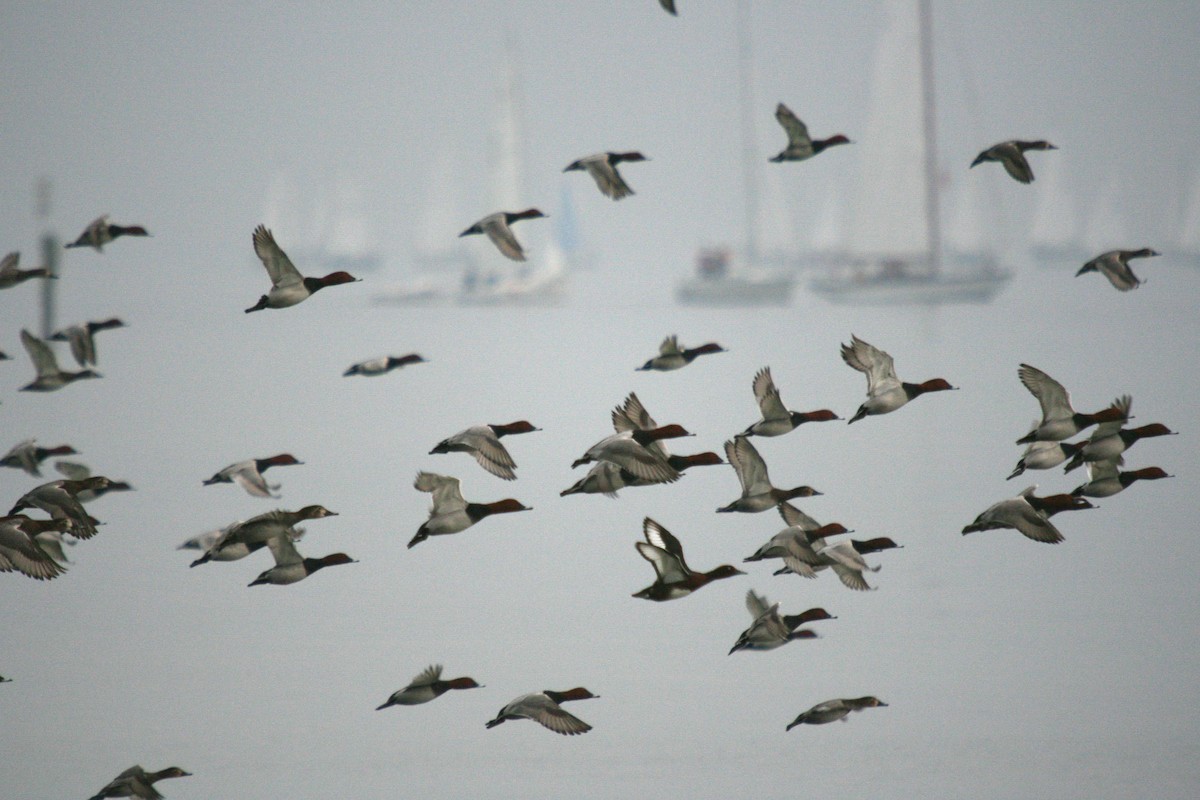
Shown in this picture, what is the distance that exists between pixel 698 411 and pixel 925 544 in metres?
21.3

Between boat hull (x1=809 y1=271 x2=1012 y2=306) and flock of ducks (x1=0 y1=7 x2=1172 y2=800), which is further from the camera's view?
boat hull (x1=809 y1=271 x2=1012 y2=306)

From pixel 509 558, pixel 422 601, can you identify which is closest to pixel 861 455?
pixel 509 558

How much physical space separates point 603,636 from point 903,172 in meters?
62.7

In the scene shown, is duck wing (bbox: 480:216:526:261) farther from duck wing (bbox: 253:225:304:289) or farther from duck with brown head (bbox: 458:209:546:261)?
duck wing (bbox: 253:225:304:289)

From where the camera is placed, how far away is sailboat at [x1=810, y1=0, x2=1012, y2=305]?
77.6 metres

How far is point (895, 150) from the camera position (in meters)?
78.2

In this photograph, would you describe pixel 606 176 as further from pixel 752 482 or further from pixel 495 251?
pixel 495 251

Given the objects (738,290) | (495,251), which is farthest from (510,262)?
(738,290)

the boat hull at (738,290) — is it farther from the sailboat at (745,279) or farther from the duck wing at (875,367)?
the duck wing at (875,367)

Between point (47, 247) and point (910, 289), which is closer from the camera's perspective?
point (47, 247)

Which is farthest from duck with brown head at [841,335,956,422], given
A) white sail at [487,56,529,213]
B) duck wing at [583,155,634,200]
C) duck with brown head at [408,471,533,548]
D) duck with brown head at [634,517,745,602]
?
white sail at [487,56,529,213]

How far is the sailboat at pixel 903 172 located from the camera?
77562mm

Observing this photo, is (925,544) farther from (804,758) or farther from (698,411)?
(698,411)

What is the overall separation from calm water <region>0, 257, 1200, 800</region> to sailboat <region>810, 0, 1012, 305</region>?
37828 mm
